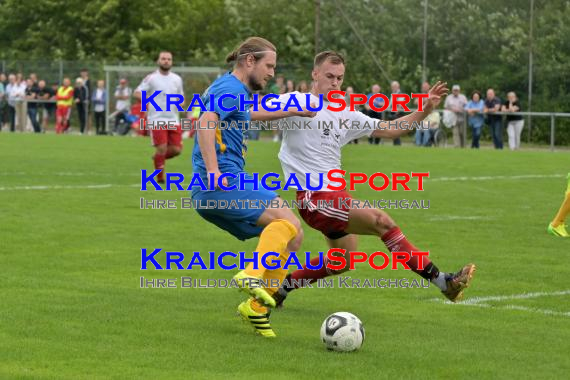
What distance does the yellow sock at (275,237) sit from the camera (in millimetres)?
7555

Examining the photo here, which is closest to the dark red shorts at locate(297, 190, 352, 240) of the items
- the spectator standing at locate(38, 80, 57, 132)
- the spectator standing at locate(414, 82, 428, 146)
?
the spectator standing at locate(414, 82, 428, 146)

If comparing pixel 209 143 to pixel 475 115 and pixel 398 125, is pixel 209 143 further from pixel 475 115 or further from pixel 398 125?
pixel 475 115

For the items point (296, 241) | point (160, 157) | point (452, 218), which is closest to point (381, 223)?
point (296, 241)

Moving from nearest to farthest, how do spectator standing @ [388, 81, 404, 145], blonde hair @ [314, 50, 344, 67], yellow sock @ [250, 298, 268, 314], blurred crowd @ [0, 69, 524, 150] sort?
yellow sock @ [250, 298, 268, 314] → blonde hair @ [314, 50, 344, 67] → blurred crowd @ [0, 69, 524, 150] → spectator standing @ [388, 81, 404, 145]

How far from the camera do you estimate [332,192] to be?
331 inches

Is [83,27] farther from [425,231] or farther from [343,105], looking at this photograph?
[343,105]

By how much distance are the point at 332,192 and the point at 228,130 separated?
1053 millimetres

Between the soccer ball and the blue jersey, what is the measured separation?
1.16 m

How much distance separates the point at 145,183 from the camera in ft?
62.7

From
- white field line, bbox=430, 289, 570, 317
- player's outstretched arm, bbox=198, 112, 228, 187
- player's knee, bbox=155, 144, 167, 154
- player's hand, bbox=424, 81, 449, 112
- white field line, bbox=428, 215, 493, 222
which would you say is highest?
player's hand, bbox=424, 81, 449, 112

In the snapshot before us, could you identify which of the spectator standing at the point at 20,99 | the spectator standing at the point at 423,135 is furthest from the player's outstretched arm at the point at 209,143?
the spectator standing at the point at 20,99

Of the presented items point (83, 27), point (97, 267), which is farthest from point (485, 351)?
point (83, 27)

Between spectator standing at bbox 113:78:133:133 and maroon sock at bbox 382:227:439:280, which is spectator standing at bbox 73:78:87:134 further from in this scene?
maroon sock at bbox 382:227:439:280

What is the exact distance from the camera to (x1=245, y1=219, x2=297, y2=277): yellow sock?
7.55 metres
